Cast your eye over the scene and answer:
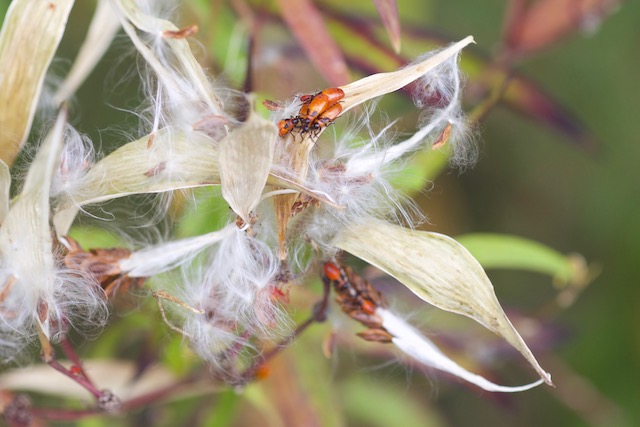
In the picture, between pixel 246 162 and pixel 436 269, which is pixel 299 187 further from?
pixel 436 269

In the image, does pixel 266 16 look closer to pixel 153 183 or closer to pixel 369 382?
pixel 153 183

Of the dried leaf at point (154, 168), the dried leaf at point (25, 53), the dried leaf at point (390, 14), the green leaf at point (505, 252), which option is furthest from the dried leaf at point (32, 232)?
the green leaf at point (505, 252)

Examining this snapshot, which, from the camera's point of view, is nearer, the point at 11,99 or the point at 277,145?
the point at 277,145

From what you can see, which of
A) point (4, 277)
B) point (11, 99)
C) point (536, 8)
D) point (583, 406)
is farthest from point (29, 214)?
point (583, 406)

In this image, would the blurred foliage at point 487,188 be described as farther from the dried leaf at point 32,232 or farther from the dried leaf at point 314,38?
the dried leaf at point 32,232

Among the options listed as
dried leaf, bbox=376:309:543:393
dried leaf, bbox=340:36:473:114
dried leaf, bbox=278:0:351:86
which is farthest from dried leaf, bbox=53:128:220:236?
dried leaf, bbox=278:0:351:86

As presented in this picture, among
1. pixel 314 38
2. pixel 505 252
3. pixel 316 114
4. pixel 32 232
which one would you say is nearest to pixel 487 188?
pixel 505 252
